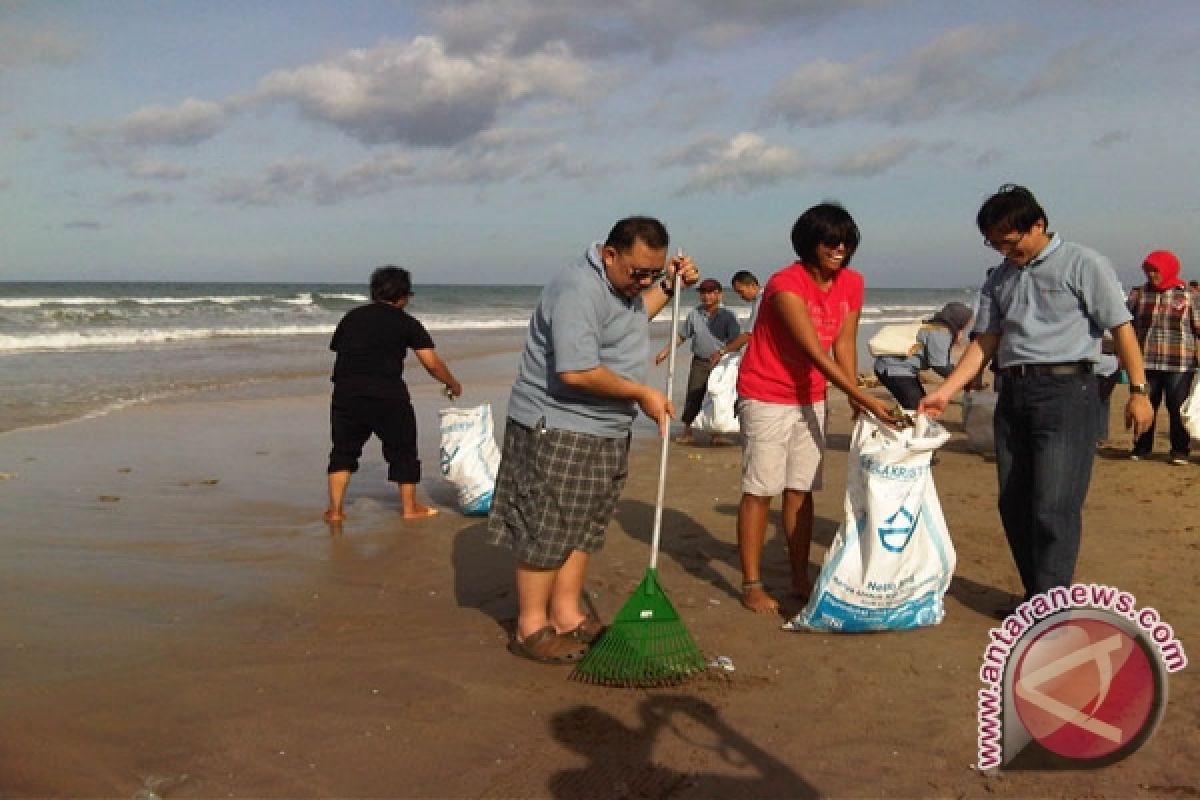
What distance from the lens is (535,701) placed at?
133 inches

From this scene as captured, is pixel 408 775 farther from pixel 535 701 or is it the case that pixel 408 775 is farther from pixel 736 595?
pixel 736 595

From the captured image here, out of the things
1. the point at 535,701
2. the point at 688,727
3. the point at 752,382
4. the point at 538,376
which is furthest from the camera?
the point at 752,382

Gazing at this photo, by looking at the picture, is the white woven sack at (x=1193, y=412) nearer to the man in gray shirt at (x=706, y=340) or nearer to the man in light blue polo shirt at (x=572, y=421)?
the man in gray shirt at (x=706, y=340)

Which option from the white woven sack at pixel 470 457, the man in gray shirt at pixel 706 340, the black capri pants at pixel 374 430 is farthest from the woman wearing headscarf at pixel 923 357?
the black capri pants at pixel 374 430

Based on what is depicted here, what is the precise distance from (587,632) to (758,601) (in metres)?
0.77

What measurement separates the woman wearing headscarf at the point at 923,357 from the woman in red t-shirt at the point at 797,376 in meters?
3.55

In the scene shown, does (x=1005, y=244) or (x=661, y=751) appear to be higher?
(x=1005, y=244)

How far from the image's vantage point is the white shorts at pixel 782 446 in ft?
13.9

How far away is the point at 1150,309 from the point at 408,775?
696cm

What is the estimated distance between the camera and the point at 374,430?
239 inches

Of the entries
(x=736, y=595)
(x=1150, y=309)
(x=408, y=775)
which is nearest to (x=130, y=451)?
(x=736, y=595)

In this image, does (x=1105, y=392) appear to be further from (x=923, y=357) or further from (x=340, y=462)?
(x=340, y=462)

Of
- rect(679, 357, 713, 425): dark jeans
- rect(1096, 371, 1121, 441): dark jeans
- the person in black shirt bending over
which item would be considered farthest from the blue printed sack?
rect(679, 357, 713, 425): dark jeans

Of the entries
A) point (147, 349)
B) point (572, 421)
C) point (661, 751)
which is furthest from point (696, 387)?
point (147, 349)
